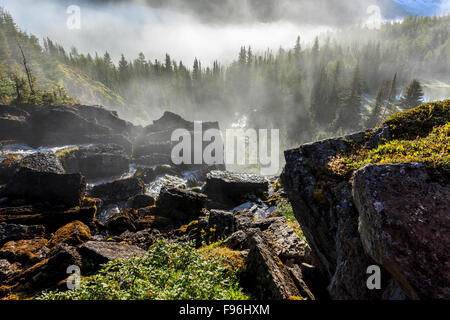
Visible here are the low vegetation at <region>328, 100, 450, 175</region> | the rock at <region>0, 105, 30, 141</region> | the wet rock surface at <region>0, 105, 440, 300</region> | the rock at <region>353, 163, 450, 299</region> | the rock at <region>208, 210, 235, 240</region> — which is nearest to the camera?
the rock at <region>353, 163, 450, 299</region>

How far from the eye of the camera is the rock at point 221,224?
12.0 meters

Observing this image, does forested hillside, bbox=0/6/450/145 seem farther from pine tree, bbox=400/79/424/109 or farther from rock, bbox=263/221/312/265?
rock, bbox=263/221/312/265

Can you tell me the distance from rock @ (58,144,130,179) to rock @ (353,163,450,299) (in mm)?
39929

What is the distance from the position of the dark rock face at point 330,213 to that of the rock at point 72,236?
42.0ft

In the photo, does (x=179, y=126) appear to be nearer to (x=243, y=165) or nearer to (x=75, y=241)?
(x=243, y=165)

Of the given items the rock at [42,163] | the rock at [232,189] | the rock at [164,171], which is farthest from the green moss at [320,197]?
the rock at [164,171]

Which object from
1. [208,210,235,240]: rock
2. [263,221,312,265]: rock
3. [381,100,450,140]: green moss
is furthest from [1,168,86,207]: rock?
[381,100,450,140]: green moss

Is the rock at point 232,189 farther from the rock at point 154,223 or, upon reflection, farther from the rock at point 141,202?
the rock at point 154,223

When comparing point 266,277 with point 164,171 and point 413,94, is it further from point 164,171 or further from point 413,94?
point 413,94

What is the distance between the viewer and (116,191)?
27.2m

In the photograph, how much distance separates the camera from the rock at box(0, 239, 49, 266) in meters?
10.4

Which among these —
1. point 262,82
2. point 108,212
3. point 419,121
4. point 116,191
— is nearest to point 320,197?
point 419,121

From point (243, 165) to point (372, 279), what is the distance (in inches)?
3561

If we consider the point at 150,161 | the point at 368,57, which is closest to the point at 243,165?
the point at 150,161
